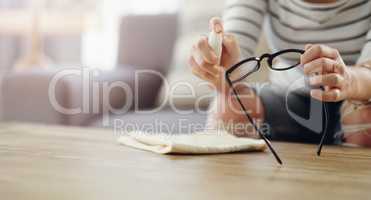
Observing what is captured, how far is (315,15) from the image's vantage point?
1062 mm

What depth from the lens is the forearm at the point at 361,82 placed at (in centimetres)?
73

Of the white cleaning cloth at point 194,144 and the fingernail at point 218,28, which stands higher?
the fingernail at point 218,28

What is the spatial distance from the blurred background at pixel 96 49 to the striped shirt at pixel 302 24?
43 centimetres

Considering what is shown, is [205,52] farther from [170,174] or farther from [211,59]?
[170,174]

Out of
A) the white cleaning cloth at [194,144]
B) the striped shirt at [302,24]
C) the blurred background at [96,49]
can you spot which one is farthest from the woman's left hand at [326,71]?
the blurred background at [96,49]

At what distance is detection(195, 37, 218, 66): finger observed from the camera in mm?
756

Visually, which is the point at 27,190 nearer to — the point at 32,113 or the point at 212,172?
the point at 212,172

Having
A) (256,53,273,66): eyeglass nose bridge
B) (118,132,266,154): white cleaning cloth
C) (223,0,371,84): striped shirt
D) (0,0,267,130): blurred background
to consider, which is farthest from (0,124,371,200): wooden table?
(0,0,267,130): blurred background

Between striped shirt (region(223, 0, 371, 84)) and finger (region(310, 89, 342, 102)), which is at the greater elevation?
striped shirt (region(223, 0, 371, 84))

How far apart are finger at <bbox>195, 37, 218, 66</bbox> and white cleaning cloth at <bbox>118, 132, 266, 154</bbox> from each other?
12cm

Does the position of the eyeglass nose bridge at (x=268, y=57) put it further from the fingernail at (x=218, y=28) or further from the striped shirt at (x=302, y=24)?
the striped shirt at (x=302, y=24)

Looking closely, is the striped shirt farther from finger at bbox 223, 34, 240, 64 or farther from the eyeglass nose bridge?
the eyeglass nose bridge

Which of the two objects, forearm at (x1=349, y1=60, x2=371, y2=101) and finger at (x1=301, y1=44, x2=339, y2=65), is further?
forearm at (x1=349, y1=60, x2=371, y2=101)

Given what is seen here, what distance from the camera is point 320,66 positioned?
625 millimetres
